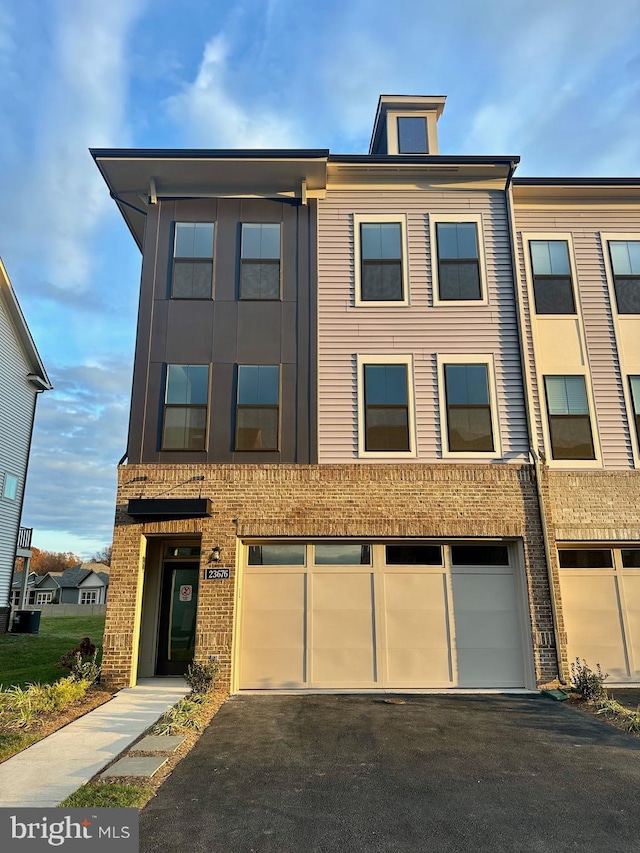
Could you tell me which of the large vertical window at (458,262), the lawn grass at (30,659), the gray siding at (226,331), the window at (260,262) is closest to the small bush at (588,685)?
the gray siding at (226,331)

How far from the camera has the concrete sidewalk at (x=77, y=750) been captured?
483 centimetres

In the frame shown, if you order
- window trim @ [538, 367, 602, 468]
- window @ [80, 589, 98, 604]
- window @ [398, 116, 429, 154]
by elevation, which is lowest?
window @ [80, 589, 98, 604]

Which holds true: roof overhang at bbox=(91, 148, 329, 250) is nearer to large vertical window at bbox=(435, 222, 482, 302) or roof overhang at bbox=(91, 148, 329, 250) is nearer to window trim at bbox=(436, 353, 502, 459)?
large vertical window at bbox=(435, 222, 482, 302)

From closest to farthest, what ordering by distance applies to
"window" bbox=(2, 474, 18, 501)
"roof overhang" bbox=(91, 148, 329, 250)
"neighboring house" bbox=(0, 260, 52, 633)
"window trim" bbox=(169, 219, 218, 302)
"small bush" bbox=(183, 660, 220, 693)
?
1. "small bush" bbox=(183, 660, 220, 693)
2. "roof overhang" bbox=(91, 148, 329, 250)
3. "window trim" bbox=(169, 219, 218, 302)
4. "neighboring house" bbox=(0, 260, 52, 633)
5. "window" bbox=(2, 474, 18, 501)

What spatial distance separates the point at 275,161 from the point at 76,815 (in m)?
10.1

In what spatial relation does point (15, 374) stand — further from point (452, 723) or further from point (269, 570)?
point (452, 723)

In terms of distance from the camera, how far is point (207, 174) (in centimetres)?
1077

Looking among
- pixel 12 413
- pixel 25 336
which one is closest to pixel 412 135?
pixel 25 336

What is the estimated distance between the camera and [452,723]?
7352 millimetres

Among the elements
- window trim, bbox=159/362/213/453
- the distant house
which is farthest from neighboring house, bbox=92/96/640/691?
the distant house

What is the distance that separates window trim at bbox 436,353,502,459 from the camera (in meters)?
10.1

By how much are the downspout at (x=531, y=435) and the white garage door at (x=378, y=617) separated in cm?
58

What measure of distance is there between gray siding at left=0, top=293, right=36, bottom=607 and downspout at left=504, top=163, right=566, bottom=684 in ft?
51.7

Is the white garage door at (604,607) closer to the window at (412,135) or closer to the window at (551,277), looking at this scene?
the window at (551,277)
